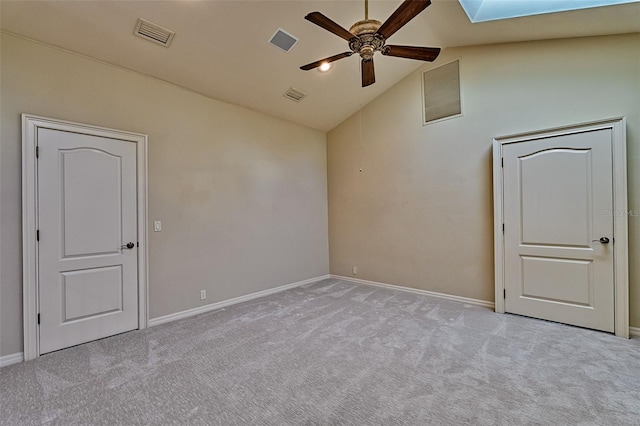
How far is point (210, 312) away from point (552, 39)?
528 cm

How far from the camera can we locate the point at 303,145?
5.23m

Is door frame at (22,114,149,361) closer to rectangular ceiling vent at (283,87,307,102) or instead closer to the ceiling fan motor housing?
rectangular ceiling vent at (283,87,307,102)

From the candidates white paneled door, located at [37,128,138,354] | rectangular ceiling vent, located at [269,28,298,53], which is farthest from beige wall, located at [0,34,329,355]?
rectangular ceiling vent, located at [269,28,298,53]

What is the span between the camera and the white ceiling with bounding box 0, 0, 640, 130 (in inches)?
101

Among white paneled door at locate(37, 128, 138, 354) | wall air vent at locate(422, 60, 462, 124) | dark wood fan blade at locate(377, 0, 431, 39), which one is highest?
wall air vent at locate(422, 60, 462, 124)

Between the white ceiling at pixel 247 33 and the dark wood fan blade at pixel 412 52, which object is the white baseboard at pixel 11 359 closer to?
the white ceiling at pixel 247 33

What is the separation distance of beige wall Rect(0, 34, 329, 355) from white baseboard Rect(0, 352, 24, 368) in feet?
0.16

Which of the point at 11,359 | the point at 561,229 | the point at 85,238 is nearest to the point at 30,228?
the point at 85,238

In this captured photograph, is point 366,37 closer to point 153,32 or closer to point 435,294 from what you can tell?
point 153,32

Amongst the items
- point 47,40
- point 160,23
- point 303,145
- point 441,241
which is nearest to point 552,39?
point 441,241

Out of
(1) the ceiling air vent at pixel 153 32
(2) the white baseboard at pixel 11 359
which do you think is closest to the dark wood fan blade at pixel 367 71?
(1) the ceiling air vent at pixel 153 32

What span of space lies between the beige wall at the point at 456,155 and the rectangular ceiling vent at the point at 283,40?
1994 millimetres

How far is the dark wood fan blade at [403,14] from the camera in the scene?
1.84 m

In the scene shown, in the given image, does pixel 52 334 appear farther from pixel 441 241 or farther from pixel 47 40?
pixel 441 241
